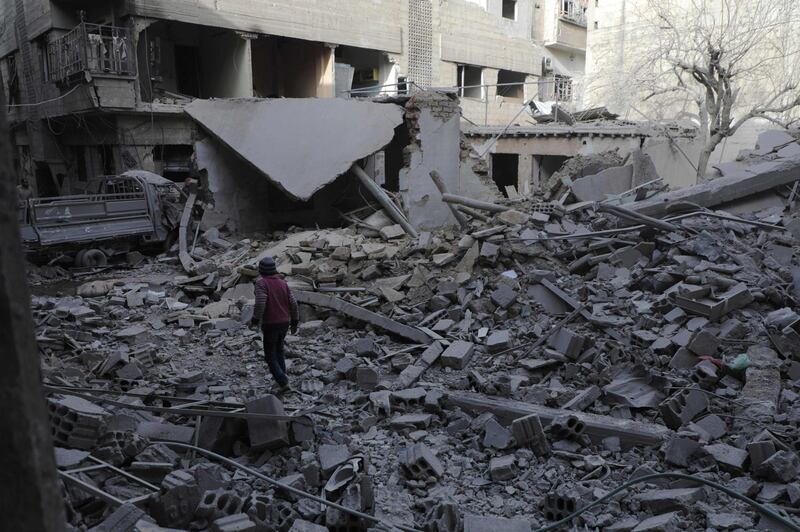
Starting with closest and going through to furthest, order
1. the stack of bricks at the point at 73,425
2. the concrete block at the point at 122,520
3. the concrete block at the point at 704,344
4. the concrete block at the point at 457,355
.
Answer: the concrete block at the point at 122,520 < the stack of bricks at the point at 73,425 < the concrete block at the point at 704,344 < the concrete block at the point at 457,355

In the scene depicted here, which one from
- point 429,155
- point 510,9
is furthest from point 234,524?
point 510,9

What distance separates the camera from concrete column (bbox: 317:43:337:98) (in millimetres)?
23781

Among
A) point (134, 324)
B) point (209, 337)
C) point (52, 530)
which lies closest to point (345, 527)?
point (52, 530)

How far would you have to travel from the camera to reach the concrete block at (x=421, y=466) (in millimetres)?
4902

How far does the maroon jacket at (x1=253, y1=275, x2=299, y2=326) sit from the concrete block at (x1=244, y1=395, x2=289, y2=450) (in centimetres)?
134

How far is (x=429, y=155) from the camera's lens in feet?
44.6

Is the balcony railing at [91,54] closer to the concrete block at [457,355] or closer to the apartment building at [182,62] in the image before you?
the apartment building at [182,62]

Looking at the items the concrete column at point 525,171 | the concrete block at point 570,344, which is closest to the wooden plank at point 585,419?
the concrete block at point 570,344

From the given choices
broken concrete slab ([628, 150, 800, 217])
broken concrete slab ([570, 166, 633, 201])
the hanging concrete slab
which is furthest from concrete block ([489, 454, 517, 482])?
the hanging concrete slab

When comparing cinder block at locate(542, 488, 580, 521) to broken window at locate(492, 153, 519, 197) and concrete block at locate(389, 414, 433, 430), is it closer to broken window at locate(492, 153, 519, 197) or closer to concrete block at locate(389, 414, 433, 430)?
concrete block at locate(389, 414, 433, 430)

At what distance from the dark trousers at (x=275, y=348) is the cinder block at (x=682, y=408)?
3.85 metres

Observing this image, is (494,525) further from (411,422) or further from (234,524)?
(411,422)

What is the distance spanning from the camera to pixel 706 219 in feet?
32.6

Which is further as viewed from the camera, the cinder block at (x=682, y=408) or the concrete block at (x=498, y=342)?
the concrete block at (x=498, y=342)
